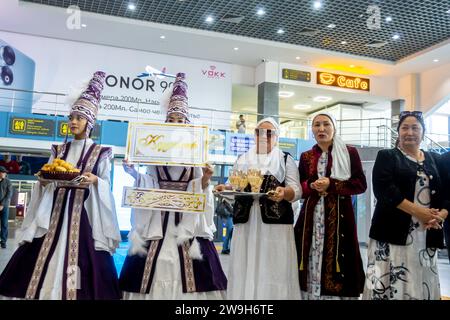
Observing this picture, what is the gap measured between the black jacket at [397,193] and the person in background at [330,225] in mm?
128

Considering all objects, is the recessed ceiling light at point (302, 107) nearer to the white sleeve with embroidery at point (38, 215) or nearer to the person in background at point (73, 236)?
the person in background at point (73, 236)

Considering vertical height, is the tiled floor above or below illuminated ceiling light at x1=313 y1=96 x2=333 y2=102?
below

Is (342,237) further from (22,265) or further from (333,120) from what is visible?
(22,265)

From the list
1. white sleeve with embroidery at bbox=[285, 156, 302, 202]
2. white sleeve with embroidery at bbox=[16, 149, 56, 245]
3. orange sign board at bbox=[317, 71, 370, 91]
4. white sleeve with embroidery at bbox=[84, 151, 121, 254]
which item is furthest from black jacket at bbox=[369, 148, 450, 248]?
orange sign board at bbox=[317, 71, 370, 91]

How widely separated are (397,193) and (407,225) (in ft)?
0.60

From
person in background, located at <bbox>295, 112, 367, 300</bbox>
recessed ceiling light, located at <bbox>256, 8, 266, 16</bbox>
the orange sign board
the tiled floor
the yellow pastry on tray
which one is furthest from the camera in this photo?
the orange sign board

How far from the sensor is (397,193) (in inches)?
82.4

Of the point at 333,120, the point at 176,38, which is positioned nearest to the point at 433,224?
the point at 333,120

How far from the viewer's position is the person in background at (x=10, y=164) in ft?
26.5

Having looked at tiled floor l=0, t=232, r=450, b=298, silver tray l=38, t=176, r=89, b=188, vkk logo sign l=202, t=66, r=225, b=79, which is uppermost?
vkk logo sign l=202, t=66, r=225, b=79

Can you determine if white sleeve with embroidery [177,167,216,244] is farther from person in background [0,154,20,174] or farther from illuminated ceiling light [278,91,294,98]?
illuminated ceiling light [278,91,294,98]

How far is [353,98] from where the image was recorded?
1152cm

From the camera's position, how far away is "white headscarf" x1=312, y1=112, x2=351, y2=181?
2.24m
